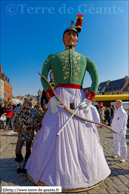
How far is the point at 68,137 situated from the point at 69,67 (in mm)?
1254

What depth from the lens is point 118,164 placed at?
12.2 feet

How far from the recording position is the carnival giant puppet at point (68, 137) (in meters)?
2.22

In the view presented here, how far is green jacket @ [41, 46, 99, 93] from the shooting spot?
268 centimetres

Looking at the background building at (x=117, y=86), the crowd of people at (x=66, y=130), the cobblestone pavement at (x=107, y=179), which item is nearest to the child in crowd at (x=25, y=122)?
the crowd of people at (x=66, y=130)

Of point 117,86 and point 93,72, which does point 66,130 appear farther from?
point 117,86

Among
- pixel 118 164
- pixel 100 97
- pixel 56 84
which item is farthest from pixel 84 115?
pixel 100 97

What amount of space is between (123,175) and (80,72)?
2.35 metres

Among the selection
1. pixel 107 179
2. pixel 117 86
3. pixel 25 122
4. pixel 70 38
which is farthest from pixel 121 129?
pixel 117 86

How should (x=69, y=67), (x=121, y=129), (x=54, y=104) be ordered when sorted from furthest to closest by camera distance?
(x=121, y=129) → (x=69, y=67) → (x=54, y=104)

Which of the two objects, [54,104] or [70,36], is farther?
[70,36]

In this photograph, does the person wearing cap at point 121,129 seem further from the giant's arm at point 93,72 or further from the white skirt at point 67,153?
the giant's arm at point 93,72

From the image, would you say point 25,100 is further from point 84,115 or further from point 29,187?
point 29,187

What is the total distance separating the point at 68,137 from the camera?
2.36 metres

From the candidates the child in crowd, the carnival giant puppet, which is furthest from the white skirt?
the child in crowd
